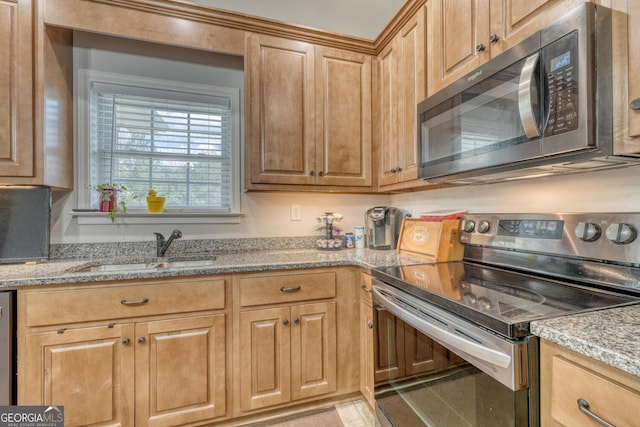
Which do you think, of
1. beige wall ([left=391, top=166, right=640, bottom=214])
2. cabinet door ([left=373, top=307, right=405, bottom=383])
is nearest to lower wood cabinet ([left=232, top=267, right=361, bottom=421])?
cabinet door ([left=373, top=307, right=405, bottom=383])

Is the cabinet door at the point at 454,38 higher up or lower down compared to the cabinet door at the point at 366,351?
higher up

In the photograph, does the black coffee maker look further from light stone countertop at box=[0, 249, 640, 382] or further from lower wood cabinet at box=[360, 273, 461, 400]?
lower wood cabinet at box=[360, 273, 461, 400]

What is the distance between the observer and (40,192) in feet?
5.90

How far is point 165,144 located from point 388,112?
1.57 meters

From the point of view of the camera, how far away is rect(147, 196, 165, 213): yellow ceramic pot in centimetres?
198

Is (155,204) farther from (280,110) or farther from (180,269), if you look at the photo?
(280,110)

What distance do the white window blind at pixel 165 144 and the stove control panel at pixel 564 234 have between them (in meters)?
1.66

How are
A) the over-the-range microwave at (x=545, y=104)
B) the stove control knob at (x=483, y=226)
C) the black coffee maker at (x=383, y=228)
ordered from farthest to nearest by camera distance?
the black coffee maker at (x=383, y=228), the stove control knob at (x=483, y=226), the over-the-range microwave at (x=545, y=104)

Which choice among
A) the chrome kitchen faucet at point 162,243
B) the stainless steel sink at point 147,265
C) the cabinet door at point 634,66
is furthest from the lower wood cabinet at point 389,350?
the chrome kitchen faucet at point 162,243

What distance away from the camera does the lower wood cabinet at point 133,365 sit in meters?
1.33

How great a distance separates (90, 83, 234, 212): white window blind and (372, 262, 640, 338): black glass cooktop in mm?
1439

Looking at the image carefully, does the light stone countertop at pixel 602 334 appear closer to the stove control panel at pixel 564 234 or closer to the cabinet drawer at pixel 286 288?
the stove control panel at pixel 564 234

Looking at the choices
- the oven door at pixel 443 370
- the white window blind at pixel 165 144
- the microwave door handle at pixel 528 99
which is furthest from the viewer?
the white window blind at pixel 165 144

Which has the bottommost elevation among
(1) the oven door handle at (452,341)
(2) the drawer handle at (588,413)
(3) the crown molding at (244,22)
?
(2) the drawer handle at (588,413)
